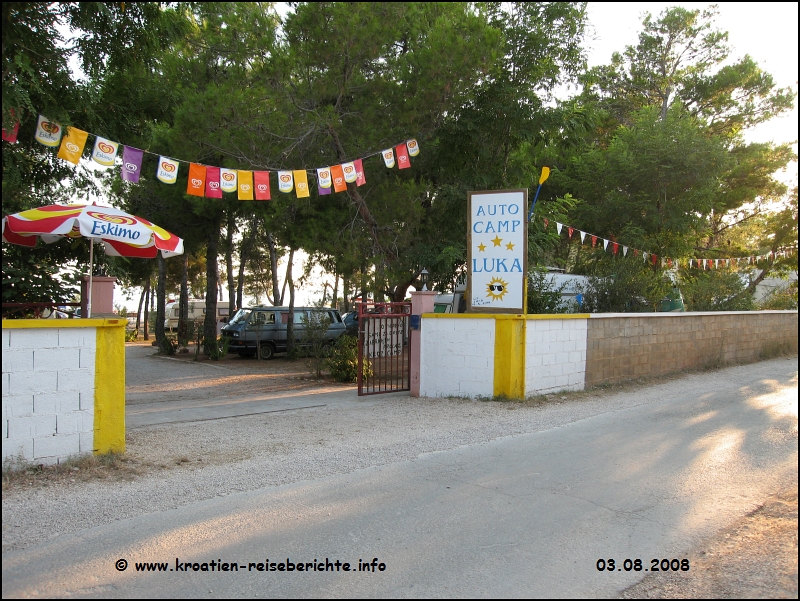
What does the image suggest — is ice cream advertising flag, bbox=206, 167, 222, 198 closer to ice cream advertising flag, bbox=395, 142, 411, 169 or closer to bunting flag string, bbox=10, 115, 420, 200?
bunting flag string, bbox=10, 115, 420, 200

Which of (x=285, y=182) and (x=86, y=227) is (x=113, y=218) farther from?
(x=285, y=182)

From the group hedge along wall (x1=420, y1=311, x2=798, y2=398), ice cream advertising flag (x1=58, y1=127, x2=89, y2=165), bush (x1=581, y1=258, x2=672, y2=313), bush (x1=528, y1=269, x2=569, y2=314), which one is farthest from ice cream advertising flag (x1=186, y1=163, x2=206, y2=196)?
bush (x1=581, y1=258, x2=672, y2=313)

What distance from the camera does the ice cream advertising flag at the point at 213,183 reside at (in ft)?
34.9

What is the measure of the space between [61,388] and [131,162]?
4.71 metres

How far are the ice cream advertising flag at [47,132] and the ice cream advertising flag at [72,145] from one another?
4.1 inches

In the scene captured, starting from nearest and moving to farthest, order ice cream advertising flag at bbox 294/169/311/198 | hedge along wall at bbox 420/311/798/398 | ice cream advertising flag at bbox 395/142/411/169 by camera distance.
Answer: hedge along wall at bbox 420/311/798/398
ice cream advertising flag at bbox 294/169/311/198
ice cream advertising flag at bbox 395/142/411/169

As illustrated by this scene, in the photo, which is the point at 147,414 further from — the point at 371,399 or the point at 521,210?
the point at 521,210

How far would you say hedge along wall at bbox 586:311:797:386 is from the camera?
1285cm

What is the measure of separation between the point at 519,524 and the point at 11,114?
7150 millimetres

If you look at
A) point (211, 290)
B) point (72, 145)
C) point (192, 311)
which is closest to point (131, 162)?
point (72, 145)

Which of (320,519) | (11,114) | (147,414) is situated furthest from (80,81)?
(320,519)

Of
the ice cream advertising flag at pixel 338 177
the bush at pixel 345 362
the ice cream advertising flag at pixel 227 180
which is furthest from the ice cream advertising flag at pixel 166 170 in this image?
the bush at pixel 345 362

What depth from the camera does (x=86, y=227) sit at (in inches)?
336

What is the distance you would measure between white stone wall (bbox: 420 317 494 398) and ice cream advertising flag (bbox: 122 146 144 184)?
5.38 m
